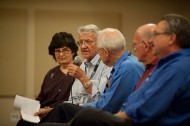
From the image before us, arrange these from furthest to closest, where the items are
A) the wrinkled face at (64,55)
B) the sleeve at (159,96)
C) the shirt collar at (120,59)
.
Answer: the wrinkled face at (64,55) < the shirt collar at (120,59) < the sleeve at (159,96)

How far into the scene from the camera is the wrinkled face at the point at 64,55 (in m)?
3.58

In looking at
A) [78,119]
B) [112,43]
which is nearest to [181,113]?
[78,119]

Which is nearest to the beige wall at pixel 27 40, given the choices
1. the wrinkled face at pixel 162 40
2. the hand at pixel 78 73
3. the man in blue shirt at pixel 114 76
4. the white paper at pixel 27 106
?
the white paper at pixel 27 106

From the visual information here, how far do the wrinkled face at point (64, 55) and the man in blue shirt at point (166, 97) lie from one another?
5.64ft

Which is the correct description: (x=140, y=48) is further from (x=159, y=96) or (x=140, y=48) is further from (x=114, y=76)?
(x=159, y=96)

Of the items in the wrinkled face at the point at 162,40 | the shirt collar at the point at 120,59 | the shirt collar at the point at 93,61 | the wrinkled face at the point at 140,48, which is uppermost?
the wrinkled face at the point at 162,40

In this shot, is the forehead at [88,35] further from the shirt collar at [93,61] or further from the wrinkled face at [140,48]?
the wrinkled face at [140,48]

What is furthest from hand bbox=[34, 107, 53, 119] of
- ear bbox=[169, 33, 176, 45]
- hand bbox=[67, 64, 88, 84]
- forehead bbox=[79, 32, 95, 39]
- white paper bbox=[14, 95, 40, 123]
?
ear bbox=[169, 33, 176, 45]

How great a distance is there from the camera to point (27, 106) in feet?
10.8

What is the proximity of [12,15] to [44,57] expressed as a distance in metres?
0.78

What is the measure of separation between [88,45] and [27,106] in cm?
84

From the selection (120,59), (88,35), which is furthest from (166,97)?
(88,35)

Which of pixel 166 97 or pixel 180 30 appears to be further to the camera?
pixel 180 30

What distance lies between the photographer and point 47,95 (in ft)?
11.5
